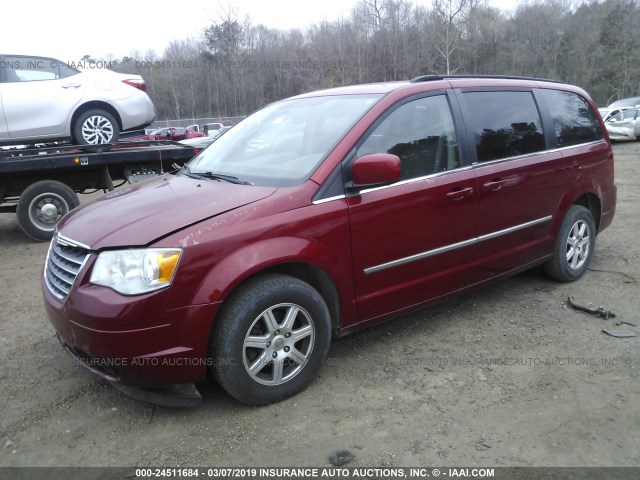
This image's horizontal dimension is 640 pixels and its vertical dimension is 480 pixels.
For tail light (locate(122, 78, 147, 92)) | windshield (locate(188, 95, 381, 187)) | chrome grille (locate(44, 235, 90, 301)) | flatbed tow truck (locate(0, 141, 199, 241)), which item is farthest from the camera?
tail light (locate(122, 78, 147, 92))

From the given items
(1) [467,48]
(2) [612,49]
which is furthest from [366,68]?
(2) [612,49]

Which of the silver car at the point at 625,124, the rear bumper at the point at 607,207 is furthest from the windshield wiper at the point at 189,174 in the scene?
the silver car at the point at 625,124

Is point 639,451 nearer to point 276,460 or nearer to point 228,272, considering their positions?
point 276,460

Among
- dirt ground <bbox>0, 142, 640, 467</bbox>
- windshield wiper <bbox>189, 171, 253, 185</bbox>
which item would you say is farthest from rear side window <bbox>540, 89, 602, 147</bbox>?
windshield wiper <bbox>189, 171, 253, 185</bbox>

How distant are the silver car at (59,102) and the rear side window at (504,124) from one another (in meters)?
6.47

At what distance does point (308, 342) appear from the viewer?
2926mm

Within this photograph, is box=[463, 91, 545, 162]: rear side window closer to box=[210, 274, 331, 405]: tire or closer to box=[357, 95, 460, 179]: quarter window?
box=[357, 95, 460, 179]: quarter window

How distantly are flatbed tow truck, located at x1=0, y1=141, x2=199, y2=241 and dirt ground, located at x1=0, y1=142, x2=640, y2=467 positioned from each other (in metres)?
3.12

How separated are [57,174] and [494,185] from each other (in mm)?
6011

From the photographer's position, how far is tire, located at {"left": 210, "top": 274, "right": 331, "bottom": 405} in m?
2.62

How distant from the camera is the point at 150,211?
9.20ft

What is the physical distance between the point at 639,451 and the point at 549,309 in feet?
5.91

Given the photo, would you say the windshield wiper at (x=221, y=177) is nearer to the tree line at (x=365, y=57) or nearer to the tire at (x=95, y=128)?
the tire at (x=95, y=128)

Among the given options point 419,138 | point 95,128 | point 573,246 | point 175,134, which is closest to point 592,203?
point 573,246
